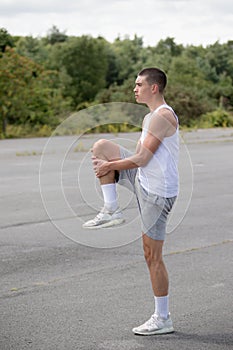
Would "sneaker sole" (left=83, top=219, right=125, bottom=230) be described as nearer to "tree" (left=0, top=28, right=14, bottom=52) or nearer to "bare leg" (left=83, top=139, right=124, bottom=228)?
"bare leg" (left=83, top=139, right=124, bottom=228)

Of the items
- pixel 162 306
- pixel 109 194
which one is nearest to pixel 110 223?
pixel 109 194

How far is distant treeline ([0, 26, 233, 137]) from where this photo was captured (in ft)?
90.7

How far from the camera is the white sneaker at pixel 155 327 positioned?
5102 millimetres

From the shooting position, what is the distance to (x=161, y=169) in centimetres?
480

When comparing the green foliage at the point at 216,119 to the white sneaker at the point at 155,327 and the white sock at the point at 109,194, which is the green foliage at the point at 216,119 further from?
the white sock at the point at 109,194

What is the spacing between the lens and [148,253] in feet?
16.4

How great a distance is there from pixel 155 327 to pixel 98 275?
185 cm

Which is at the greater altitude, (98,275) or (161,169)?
(161,169)

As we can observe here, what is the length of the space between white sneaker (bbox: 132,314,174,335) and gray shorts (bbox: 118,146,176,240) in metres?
0.64

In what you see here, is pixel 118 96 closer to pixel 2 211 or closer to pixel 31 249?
pixel 2 211

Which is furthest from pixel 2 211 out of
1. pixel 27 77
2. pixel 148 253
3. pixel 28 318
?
pixel 27 77

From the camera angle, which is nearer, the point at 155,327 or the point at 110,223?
the point at 110,223

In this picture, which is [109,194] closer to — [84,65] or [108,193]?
[108,193]

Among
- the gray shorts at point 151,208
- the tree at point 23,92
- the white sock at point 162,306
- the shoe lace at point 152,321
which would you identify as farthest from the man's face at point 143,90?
the tree at point 23,92
